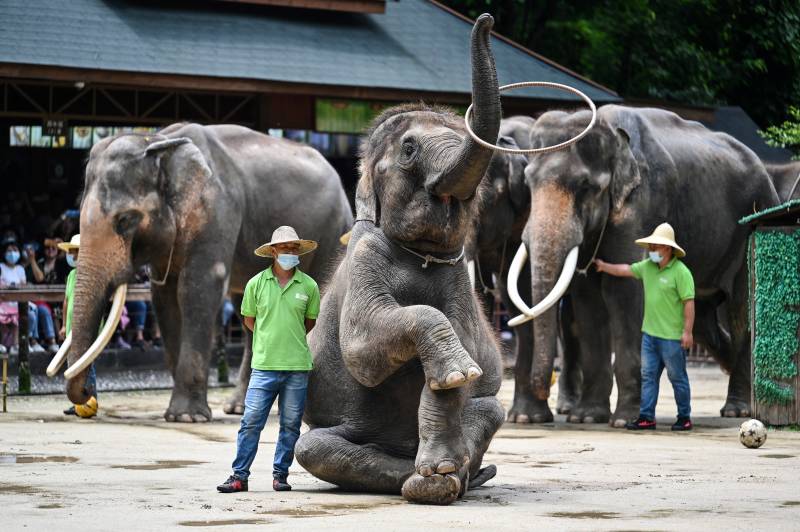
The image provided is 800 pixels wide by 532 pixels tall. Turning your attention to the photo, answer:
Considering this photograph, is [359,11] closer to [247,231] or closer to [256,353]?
[247,231]

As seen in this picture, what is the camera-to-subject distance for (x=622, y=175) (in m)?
14.1

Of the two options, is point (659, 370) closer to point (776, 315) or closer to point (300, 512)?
point (776, 315)

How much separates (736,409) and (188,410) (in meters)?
5.34

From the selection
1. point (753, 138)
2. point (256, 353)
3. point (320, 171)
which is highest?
point (256, 353)

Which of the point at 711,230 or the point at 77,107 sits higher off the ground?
the point at 711,230

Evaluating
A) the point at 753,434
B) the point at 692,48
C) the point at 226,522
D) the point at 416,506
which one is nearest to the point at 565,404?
the point at 753,434

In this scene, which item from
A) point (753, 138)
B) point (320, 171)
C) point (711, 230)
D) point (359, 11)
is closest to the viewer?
point (711, 230)

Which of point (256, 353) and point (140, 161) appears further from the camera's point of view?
point (140, 161)

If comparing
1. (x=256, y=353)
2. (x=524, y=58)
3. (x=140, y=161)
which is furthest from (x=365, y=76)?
(x=256, y=353)

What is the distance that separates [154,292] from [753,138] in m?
16.3

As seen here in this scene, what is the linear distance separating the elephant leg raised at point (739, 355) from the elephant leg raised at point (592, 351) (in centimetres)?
168

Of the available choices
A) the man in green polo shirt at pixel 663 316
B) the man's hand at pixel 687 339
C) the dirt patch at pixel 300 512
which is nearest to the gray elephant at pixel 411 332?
the dirt patch at pixel 300 512

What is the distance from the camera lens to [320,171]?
17297 millimetres

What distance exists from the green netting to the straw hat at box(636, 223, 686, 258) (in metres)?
0.72
